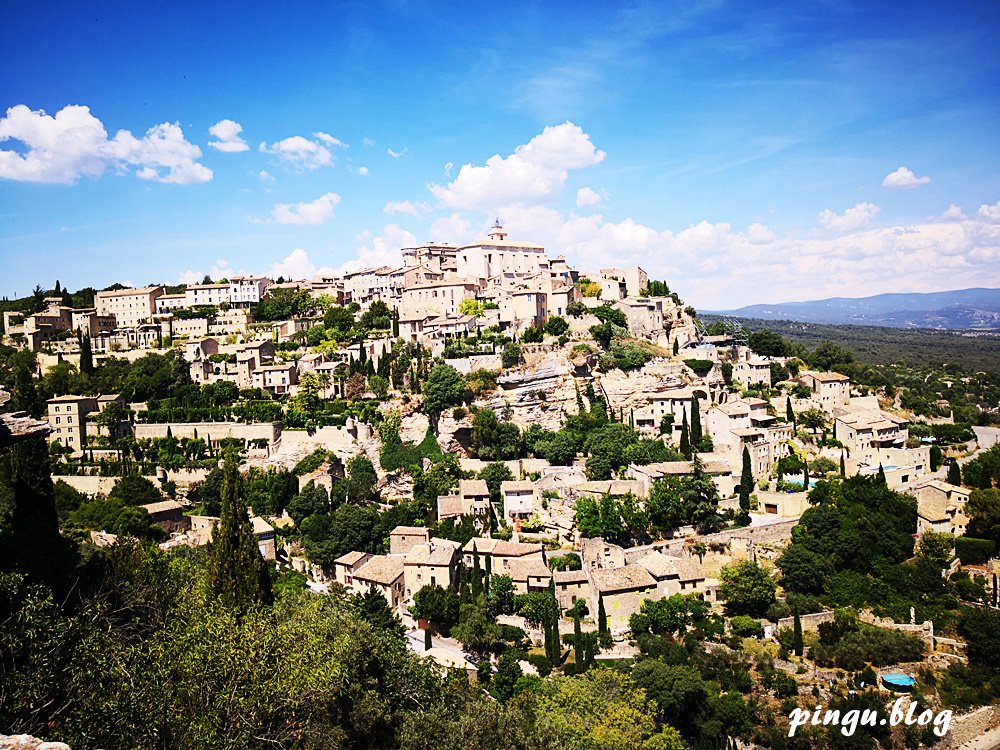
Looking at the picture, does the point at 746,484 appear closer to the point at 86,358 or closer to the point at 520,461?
the point at 520,461

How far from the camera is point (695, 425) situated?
134 feet

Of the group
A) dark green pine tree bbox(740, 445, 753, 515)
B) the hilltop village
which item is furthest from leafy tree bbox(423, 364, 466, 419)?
dark green pine tree bbox(740, 445, 753, 515)

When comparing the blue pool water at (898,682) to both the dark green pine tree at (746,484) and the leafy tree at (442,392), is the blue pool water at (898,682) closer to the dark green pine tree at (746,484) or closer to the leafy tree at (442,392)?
the dark green pine tree at (746,484)

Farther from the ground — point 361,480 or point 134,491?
point 361,480

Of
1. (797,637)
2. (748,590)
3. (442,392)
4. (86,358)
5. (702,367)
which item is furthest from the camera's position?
(86,358)

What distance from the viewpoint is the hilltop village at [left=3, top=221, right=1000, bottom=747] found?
2922 cm

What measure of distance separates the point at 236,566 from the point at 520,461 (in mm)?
22548

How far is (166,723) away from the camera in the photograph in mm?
10211

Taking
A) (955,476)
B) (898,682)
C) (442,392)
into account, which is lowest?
(898,682)

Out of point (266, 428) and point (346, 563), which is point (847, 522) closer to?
point (346, 563)

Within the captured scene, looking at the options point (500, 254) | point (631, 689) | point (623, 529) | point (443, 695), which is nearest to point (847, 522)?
point (623, 529)

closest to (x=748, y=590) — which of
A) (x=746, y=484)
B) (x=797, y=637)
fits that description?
(x=797, y=637)

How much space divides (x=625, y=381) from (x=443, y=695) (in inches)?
1154

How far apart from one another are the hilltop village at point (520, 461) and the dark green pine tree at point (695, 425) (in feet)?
0.56
